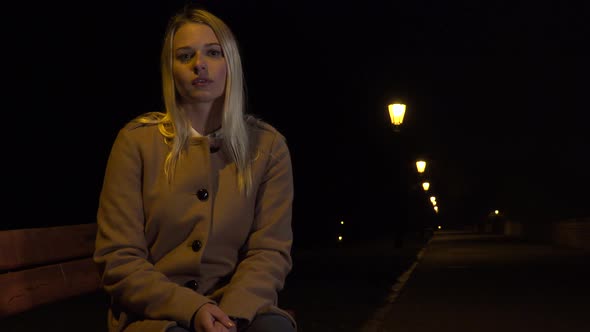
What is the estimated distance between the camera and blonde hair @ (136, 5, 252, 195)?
2916 millimetres

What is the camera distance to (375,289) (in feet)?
48.2

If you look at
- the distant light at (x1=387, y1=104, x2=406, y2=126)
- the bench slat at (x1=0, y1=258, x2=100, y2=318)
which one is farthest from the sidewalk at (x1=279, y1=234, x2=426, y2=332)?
the distant light at (x1=387, y1=104, x2=406, y2=126)

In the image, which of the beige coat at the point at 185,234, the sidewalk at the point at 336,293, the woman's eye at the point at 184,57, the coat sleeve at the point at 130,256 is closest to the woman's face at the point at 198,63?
the woman's eye at the point at 184,57

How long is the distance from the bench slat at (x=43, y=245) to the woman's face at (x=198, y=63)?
113 inches

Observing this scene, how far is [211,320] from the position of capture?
102 inches

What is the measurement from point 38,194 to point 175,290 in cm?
2655

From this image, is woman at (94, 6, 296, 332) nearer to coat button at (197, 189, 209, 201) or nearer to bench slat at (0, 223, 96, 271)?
coat button at (197, 189, 209, 201)

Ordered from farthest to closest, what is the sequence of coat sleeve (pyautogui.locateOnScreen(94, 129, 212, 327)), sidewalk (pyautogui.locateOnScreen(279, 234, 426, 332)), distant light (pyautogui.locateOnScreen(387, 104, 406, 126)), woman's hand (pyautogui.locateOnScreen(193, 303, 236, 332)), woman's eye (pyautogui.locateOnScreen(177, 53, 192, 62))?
distant light (pyautogui.locateOnScreen(387, 104, 406, 126)) → sidewalk (pyautogui.locateOnScreen(279, 234, 426, 332)) → woman's eye (pyautogui.locateOnScreen(177, 53, 192, 62)) → coat sleeve (pyautogui.locateOnScreen(94, 129, 212, 327)) → woman's hand (pyautogui.locateOnScreen(193, 303, 236, 332))

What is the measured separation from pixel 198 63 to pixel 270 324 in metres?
0.83

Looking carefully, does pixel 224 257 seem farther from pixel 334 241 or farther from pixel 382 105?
pixel 382 105

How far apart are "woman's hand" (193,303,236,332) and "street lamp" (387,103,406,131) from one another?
2646cm

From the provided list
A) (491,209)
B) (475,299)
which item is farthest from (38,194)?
(491,209)

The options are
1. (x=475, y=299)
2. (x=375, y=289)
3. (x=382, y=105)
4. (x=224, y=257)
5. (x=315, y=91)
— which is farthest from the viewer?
(x=382, y=105)

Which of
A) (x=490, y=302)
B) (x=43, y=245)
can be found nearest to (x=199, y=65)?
(x=43, y=245)
